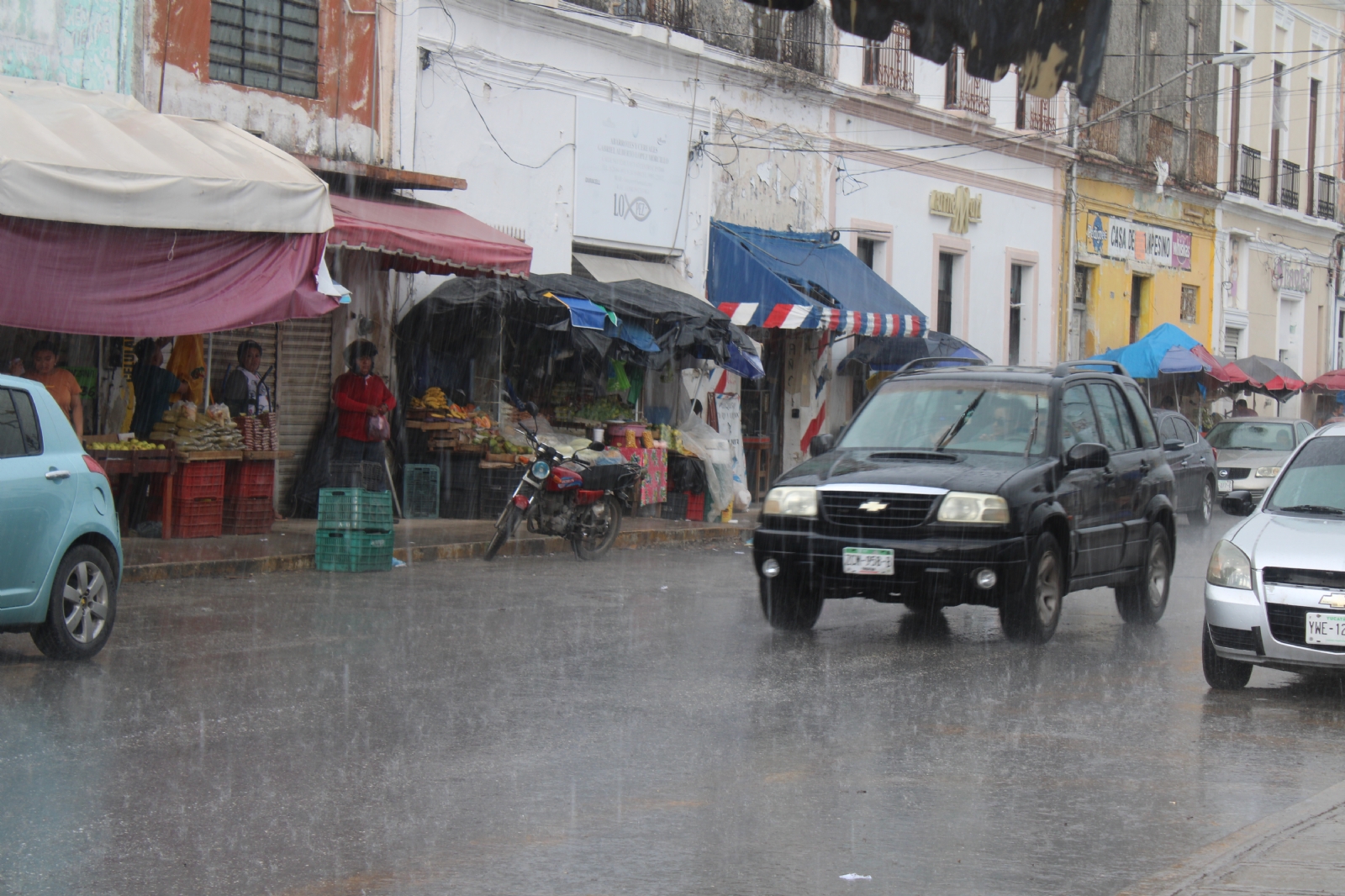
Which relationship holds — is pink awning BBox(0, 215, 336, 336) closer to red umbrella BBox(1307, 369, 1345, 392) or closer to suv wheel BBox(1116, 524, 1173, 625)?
→ suv wheel BBox(1116, 524, 1173, 625)

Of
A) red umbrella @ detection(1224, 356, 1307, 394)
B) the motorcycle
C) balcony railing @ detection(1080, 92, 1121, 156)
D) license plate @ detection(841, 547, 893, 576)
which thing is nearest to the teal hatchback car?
license plate @ detection(841, 547, 893, 576)

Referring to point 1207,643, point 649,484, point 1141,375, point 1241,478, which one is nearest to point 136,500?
point 649,484

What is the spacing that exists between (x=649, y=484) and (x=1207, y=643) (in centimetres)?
1089

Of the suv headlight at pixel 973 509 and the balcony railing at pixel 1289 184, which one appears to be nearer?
the suv headlight at pixel 973 509

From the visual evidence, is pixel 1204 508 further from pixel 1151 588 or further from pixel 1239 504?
pixel 1239 504

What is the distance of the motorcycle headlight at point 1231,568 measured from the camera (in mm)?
8391

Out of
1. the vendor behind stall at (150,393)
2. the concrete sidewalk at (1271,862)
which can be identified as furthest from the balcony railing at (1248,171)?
the concrete sidewalk at (1271,862)

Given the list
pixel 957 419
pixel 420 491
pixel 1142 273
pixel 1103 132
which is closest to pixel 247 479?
pixel 420 491

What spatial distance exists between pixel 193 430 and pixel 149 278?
2.21m

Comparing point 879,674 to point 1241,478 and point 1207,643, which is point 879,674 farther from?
point 1241,478

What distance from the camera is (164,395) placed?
49.5ft

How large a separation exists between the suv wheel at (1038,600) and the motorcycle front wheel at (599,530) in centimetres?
618

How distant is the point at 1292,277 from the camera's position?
135 ft

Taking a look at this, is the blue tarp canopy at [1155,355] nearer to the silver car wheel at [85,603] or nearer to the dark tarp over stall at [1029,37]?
the silver car wheel at [85,603]
